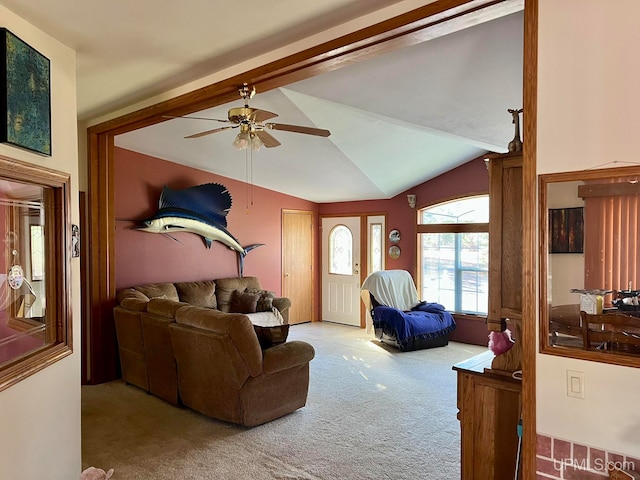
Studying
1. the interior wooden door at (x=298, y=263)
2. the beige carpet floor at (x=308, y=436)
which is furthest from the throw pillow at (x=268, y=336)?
the interior wooden door at (x=298, y=263)

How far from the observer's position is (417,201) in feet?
23.4

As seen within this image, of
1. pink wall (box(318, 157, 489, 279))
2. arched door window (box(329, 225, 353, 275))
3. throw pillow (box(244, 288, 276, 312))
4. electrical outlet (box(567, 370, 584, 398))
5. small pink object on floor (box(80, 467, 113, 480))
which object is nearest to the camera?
electrical outlet (box(567, 370, 584, 398))

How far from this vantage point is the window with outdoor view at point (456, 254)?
6.56 meters

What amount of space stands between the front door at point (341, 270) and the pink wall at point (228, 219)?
0.63 ft

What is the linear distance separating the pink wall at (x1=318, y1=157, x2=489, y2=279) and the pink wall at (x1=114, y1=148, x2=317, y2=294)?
1.39 metres

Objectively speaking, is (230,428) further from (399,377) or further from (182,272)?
(182,272)

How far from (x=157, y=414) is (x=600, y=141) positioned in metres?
3.87

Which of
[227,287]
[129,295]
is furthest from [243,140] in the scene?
[227,287]

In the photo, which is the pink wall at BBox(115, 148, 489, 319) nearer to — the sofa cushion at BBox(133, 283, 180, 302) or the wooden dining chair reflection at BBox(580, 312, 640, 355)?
the sofa cushion at BBox(133, 283, 180, 302)

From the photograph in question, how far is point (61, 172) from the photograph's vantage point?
2.43 m

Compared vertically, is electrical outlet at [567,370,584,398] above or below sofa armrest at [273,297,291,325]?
above

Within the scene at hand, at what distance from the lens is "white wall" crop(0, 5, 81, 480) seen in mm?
2039

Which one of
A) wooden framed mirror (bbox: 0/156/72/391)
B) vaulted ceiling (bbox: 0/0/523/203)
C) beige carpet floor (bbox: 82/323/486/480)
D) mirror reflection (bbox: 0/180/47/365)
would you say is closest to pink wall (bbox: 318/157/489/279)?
vaulted ceiling (bbox: 0/0/523/203)

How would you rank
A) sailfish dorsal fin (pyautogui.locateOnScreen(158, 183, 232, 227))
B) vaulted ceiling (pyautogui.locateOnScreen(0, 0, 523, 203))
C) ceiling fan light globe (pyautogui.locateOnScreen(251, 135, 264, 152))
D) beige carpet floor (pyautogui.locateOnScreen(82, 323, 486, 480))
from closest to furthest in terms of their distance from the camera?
1. vaulted ceiling (pyautogui.locateOnScreen(0, 0, 523, 203))
2. beige carpet floor (pyautogui.locateOnScreen(82, 323, 486, 480))
3. ceiling fan light globe (pyautogui.locateOnScreen(251, 135, 264, 152))
4. sailfish dorsal fin (pyautogui.locateOnScreen(158, 183, 232, 227))
